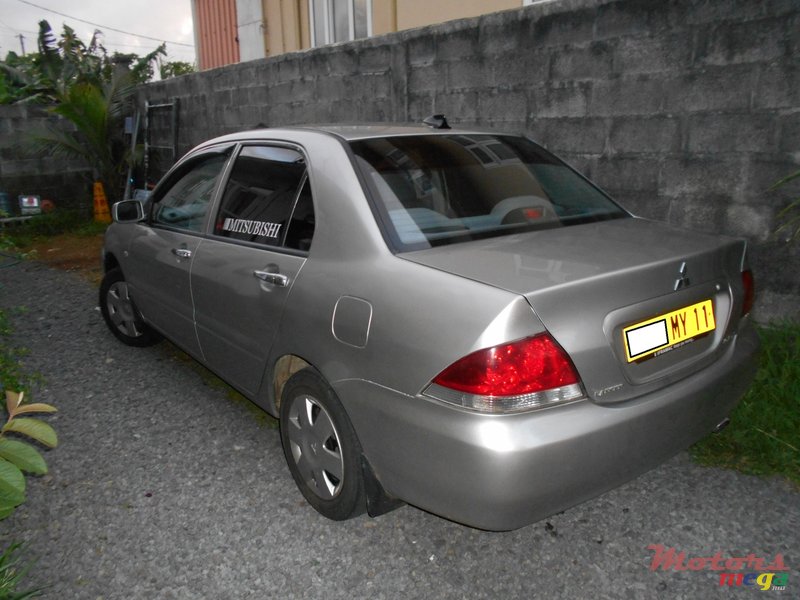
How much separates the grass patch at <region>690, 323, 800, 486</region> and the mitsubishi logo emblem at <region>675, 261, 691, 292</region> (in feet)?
4.02

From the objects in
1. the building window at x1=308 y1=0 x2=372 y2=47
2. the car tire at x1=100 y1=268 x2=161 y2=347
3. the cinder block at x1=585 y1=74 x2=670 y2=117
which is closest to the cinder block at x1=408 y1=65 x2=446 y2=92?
the cinder block at x1=585 y1=74 x2=670 y2=117

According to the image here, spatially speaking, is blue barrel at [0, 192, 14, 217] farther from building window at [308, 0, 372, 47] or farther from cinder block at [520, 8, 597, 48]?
cinder block at [520, 8, 597, 48]

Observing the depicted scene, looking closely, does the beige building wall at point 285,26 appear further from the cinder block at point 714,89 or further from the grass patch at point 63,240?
the cinder block at point 714,89

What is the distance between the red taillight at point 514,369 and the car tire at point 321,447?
25.4 inches

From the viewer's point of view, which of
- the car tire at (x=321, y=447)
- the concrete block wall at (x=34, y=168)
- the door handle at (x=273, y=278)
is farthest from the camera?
the concrete block wall at (x=34, y=168)

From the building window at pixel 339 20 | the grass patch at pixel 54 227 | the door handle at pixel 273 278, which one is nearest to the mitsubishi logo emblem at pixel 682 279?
the door handle at pixel 273 278

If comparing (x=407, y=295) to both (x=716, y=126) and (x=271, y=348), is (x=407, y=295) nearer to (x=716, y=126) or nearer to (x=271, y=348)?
(x=271, y=348)

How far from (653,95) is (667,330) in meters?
2.67

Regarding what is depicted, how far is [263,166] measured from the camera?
3232mm

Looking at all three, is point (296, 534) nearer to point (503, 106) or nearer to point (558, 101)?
point (558, 101)

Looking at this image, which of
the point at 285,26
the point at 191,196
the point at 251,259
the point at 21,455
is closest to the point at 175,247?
the point at 191,196

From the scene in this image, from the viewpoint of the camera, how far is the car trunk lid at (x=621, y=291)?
6.79 feet

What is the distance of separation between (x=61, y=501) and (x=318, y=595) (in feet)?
4.46

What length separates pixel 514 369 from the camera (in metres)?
2.01
